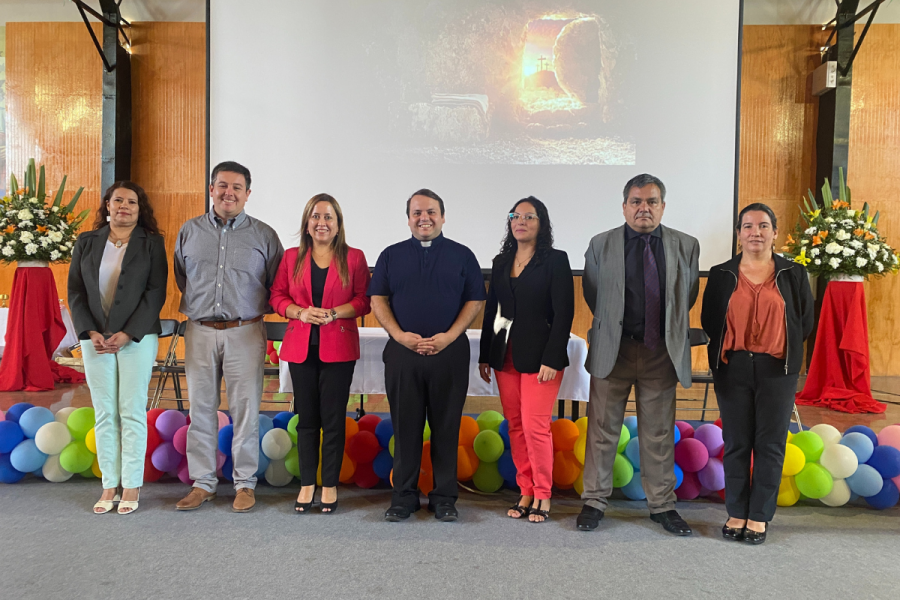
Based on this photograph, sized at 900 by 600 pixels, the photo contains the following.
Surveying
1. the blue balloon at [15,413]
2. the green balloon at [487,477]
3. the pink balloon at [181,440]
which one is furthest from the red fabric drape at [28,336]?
the green balloon at [487,477]

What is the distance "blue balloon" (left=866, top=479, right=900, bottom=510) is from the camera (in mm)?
2924

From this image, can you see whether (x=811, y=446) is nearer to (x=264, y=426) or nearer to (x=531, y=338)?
(x=531, y=338)

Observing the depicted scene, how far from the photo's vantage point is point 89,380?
2807mm

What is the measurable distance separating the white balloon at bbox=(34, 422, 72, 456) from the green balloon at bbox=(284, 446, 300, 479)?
1152mm

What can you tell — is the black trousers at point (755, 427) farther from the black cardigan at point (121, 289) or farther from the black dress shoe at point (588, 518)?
the black cardigan at point (121, 289)

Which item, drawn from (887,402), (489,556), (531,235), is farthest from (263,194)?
(887,402)

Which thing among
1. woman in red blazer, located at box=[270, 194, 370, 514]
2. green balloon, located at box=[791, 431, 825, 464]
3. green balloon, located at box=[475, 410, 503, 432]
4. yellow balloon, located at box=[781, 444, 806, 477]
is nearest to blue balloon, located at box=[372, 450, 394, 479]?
woman in red blazer, located at box=[270, 194, 370, 514]

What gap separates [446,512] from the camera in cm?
273

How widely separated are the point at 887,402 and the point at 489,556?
4761mm

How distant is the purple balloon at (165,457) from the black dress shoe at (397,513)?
1.20 m

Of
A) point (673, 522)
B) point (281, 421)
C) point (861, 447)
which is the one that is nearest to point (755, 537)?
point (673, 522)

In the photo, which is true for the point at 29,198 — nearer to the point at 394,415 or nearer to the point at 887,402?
the point at 394,415

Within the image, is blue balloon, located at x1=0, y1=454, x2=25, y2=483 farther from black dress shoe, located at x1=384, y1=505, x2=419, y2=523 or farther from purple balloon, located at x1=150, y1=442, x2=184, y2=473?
black dress shoe, located at x1=384, y1=505, x2=419, y2=523

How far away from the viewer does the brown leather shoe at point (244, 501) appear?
2.83 m
